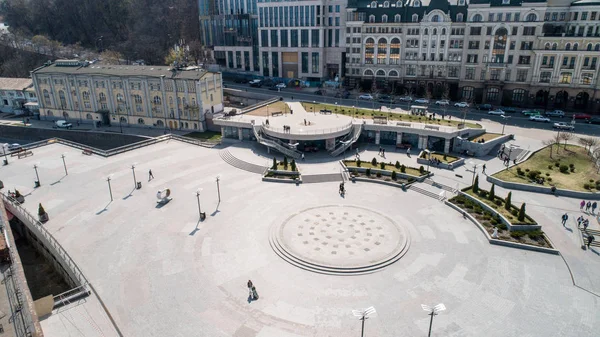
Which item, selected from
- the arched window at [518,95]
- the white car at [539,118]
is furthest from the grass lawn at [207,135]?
the arched window at [518,95]

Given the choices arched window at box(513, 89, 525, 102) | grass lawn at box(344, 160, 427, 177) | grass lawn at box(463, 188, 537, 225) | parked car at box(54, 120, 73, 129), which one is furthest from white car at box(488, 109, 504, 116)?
parked car at box(54, 120, 73, 129)

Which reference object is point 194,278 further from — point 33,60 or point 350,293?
point 33,60

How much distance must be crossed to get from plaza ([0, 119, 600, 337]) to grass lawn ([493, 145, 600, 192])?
13.4 feet

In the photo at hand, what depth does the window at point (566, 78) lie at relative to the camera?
263ft

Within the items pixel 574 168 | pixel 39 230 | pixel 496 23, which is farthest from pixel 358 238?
pixel 496 23

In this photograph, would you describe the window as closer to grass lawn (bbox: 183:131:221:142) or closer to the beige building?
the beige building

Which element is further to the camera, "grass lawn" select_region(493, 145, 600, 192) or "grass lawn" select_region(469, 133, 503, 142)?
"grass lawn" select_region(469, 133, 503, 142)

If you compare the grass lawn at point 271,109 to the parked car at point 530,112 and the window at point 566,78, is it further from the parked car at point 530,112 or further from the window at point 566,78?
the window at point 566,78

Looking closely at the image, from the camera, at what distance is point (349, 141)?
64.0m

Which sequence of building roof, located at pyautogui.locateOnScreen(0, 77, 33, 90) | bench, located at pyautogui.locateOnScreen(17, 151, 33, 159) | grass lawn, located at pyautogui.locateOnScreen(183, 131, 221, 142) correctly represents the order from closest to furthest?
bench, located at pyautogui.locateOnScreen(17, 151, 33, 159) → grass lawn, located at pyautogui.locateOnScreen(183, 131, 221, 142) → building roof, located at pyautogui.locateOnScreen(0, 77, 33, 90)

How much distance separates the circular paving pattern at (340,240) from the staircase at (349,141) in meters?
18.7

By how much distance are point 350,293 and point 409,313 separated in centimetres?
466

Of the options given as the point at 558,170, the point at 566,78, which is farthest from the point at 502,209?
the point at 566,78

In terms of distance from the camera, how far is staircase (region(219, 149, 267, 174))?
56.8m
